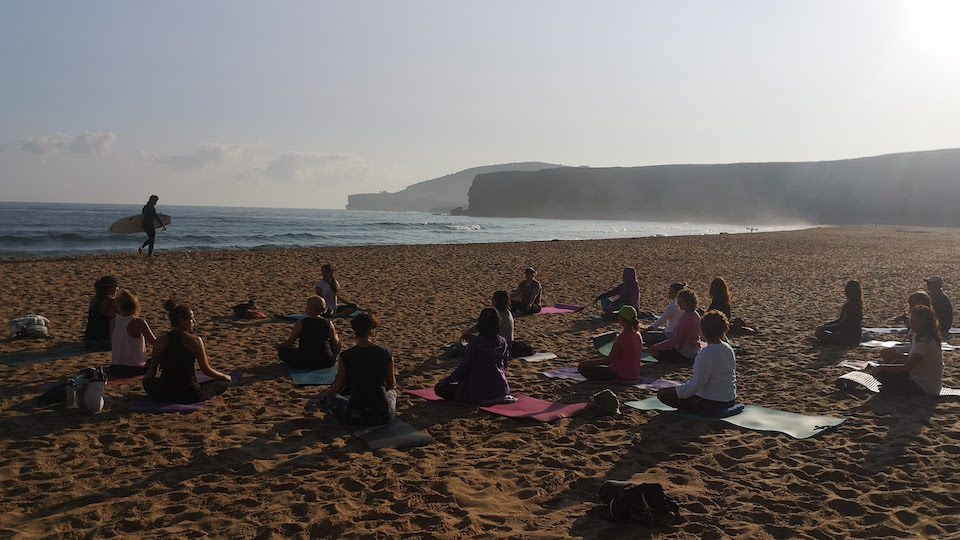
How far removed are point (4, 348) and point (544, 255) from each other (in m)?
20.3

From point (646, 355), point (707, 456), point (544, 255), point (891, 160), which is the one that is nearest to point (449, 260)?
point (544, 255)

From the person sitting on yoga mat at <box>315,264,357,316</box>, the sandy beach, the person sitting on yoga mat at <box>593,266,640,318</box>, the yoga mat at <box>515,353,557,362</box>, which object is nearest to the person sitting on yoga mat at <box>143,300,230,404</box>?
the sandy beach

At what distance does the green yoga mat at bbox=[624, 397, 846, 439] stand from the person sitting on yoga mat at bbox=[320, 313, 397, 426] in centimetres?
257

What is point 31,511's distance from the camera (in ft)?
13.3

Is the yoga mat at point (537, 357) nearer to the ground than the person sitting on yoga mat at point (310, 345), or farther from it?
nearer to the ground

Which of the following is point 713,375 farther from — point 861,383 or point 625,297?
point 625,297

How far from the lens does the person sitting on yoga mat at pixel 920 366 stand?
653 centimetres

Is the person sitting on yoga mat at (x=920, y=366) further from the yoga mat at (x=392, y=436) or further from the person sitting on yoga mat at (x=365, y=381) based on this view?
the person sitting on yoga mat at (x=365, y=381)

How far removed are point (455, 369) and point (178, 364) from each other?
2787mm

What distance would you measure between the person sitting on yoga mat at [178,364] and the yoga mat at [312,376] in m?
1.04

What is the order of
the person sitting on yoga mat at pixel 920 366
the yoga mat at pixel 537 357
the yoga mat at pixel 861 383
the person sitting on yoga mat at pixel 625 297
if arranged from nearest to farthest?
the person sitting on yoga mat at pixel 920 366 < the yoga mat at pixel 861 383 < the yoga mat at pixel 537 357 < the person sitting on yoga mat at pixel 625 297

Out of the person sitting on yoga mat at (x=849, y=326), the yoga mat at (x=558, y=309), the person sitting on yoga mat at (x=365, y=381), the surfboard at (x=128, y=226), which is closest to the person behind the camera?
the person sitting on yoga mat at (x=365, y=381)

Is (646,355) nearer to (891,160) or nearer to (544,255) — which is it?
(544,255)

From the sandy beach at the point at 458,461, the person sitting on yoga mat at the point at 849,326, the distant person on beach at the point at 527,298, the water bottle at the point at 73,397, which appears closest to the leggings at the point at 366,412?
the sandy beach at the point at 458,461
